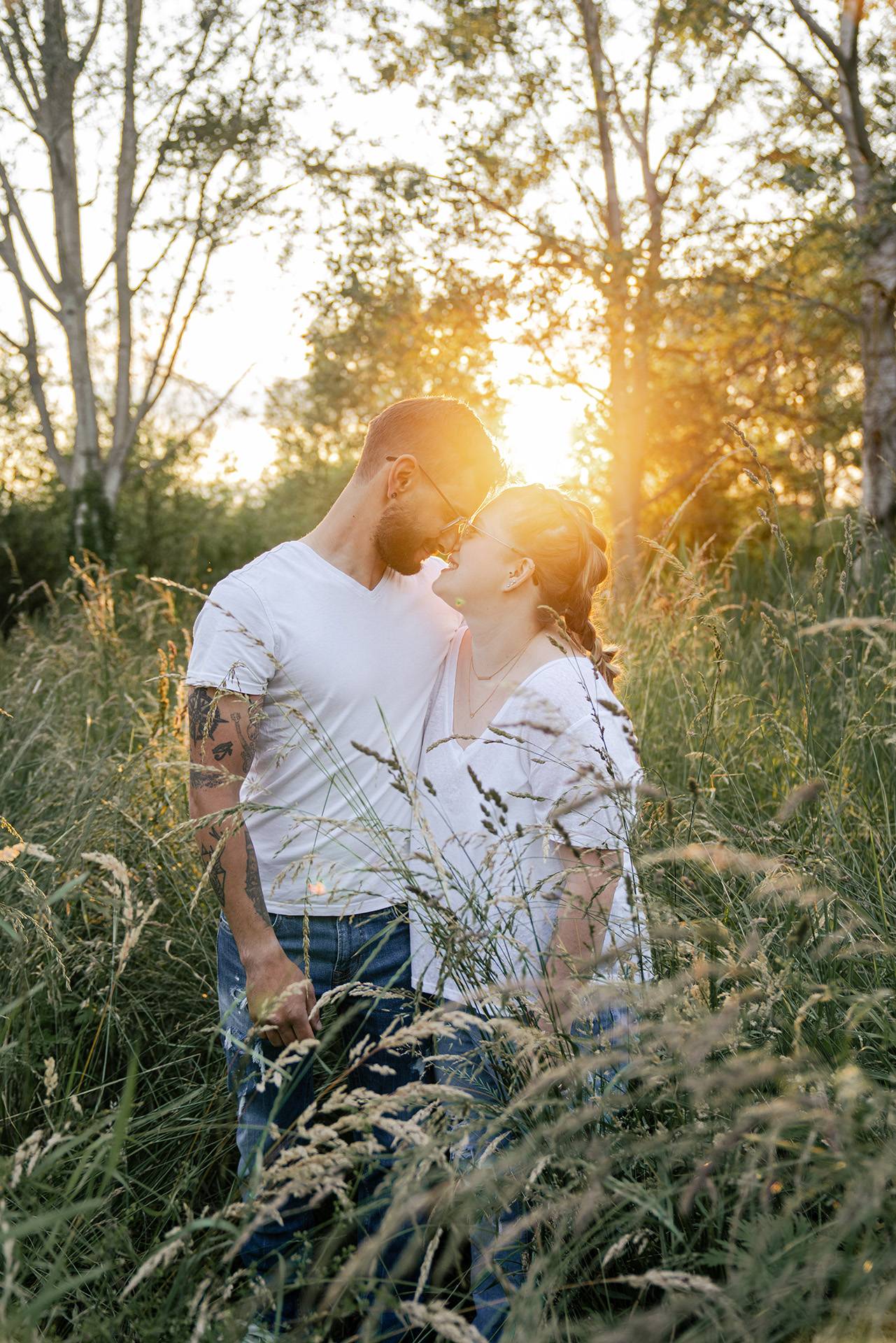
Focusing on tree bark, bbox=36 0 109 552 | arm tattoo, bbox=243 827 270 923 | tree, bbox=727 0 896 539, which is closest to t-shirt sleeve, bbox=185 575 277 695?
arm tattoo, bbox=243 827 270 923

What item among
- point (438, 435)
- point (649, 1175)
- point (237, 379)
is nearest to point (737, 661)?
point (438, 435)

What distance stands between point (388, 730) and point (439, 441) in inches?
39.2

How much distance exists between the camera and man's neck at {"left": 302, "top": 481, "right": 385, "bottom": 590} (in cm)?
257

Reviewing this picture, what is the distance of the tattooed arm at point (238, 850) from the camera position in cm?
215

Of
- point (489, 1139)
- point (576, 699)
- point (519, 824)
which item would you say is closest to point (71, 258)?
point (576, 699)

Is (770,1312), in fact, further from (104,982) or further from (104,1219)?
(104,982)

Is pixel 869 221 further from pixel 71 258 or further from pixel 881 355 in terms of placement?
pixel 71 258

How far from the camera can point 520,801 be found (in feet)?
6.99

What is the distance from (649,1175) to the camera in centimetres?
149

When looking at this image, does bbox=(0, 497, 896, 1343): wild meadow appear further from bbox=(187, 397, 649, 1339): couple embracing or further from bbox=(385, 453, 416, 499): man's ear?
bbox=(385, 453, 416, 499): man's ear

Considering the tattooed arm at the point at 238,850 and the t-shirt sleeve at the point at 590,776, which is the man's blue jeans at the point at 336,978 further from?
the t-shirt sleeve at the point at 590,776

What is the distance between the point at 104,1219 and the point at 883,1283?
1.53 m

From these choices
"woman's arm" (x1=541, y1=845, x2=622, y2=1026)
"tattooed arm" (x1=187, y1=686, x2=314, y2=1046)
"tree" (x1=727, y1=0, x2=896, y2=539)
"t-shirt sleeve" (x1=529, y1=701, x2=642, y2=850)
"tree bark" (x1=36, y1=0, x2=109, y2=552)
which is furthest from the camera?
"tree bark" (x1=36, y1=0, x2=109, y2=552)

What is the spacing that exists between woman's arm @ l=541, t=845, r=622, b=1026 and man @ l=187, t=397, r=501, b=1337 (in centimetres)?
41
